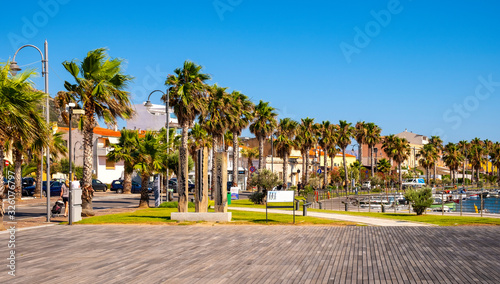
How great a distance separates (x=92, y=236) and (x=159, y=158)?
1518 cm

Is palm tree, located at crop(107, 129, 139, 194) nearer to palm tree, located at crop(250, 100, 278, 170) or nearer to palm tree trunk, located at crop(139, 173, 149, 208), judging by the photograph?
palm tree trunk, located at crop(139, 173, 149, 208)

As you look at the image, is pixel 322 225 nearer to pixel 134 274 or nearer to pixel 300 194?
pixel 134 274

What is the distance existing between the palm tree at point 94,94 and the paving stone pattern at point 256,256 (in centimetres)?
603

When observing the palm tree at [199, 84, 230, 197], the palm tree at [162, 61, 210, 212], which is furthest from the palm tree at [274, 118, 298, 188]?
the palm tree at [162, 61, 210, 212]

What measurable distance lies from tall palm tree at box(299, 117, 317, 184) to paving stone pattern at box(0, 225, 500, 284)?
57745mm

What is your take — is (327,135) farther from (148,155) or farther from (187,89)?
(148,155)

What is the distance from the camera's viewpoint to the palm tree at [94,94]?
76.8 feet

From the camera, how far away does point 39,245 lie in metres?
14.4

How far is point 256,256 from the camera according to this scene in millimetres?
12406

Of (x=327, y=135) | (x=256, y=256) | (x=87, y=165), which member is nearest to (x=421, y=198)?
(x=87, y=165)

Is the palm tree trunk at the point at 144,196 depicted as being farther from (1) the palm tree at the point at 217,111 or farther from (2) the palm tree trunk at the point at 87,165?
(1) the palm tree at the point at 217,111

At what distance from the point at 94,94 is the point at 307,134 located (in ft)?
182

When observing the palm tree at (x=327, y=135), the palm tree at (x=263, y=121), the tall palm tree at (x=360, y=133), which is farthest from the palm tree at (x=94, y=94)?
the tall palm tree at (x=360, y=133)

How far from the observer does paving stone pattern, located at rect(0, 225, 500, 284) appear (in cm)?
984
